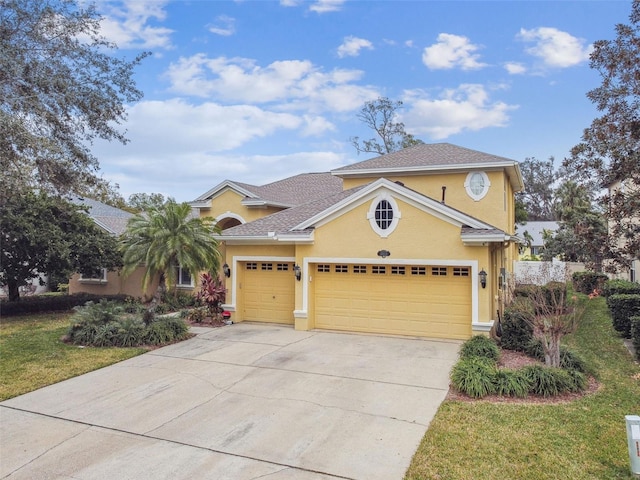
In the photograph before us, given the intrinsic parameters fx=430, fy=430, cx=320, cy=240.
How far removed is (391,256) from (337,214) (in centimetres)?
Answer: 218

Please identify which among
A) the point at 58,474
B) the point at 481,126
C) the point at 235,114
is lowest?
the point at 58,474

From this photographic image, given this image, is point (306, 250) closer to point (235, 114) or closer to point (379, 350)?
point (379, 350)

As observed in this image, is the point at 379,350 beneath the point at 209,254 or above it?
beneath

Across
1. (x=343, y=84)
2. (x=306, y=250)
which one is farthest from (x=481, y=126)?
(x=306, y=250)

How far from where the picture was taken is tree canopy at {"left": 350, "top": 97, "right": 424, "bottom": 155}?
39.8m

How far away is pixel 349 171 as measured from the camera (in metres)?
18.2

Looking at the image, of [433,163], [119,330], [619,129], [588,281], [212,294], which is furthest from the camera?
[588,281]

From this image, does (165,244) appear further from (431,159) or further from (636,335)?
(636,335)

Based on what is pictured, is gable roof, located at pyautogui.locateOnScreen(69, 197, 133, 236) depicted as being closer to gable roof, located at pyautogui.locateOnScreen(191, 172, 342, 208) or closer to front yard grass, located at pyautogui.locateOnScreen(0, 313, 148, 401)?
gable roof, located at pyautogui.locateOnScreen(191, 172, 342, 208)

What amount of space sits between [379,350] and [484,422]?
4616 millimetres

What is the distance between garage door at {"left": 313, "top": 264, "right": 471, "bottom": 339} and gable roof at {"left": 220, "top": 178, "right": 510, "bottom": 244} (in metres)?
1.28

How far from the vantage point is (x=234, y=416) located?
23.3 feet

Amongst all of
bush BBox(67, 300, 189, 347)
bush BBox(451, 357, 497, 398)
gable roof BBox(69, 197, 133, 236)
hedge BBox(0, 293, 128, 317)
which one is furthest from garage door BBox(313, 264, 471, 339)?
gable roof BBox(69, 197, 133, 236)

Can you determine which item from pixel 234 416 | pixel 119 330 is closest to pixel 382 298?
pixel 234 416
